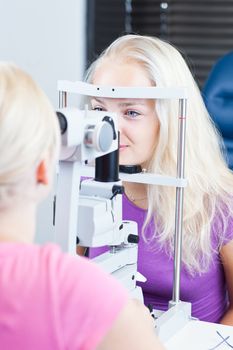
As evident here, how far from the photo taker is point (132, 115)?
5.23 feet

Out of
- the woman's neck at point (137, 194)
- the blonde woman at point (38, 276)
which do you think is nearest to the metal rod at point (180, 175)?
the woman's neck at point (137, 194)

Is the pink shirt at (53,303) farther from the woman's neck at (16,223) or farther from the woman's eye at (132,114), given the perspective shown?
the woman's eye at (132,114)

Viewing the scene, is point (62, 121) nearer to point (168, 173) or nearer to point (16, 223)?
point (16, 223)

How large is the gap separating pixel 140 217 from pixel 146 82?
1.20 feet

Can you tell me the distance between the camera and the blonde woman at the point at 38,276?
756mm

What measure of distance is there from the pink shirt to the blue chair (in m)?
1.47

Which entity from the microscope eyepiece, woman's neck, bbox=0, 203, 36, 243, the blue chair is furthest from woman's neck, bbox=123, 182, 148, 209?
woman's neck, bbox=0, 203, 36, 243

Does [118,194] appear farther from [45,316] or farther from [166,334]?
[45,316]

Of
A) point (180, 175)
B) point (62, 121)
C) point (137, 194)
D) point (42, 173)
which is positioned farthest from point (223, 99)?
point (42, 173)

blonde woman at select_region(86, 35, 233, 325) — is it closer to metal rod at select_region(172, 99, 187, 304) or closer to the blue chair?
metal rod at select_region(172, 99, 187, 304)

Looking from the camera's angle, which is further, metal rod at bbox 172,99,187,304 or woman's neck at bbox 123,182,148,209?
woman's neck at bbox 123,182,148,209

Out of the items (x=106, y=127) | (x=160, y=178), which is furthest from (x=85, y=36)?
(x=106, y=127)

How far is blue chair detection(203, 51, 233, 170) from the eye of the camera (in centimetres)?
216

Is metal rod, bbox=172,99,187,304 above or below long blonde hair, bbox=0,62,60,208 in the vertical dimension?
below
